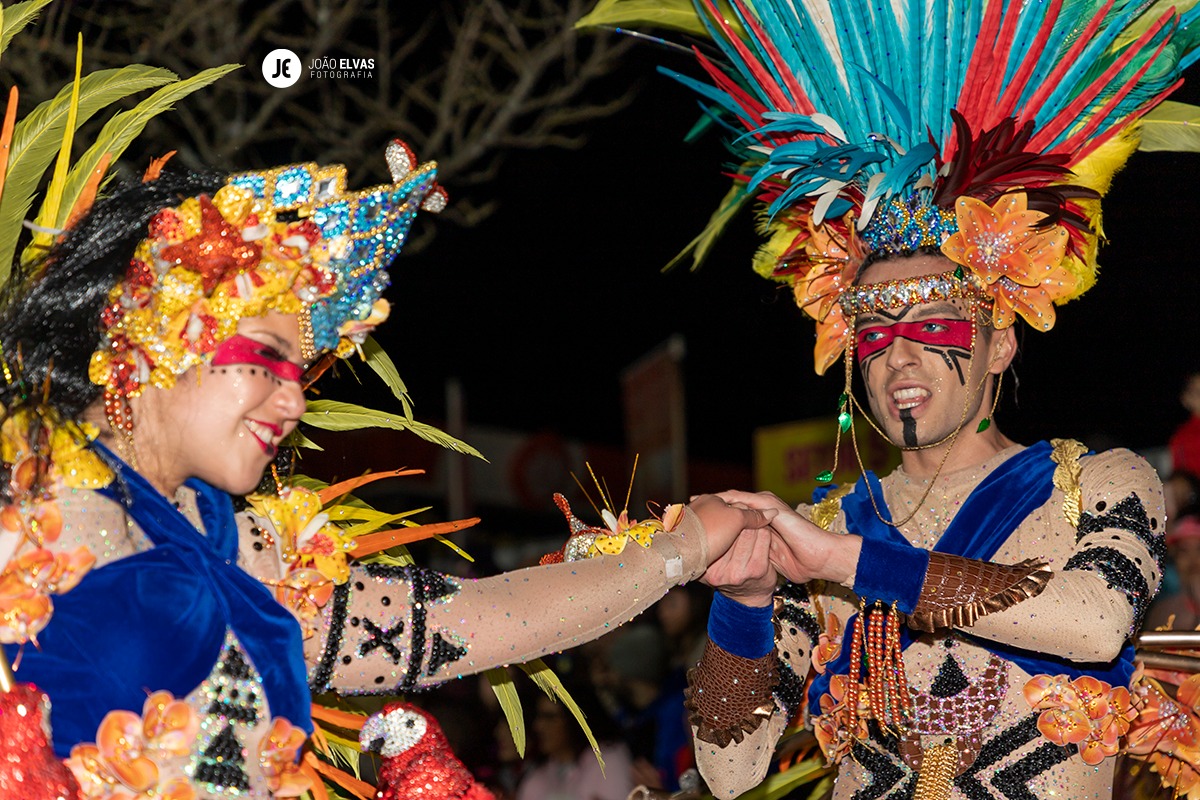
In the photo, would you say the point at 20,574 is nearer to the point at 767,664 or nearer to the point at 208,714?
the point at 208,714

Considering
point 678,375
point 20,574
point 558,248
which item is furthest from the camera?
point 558,248

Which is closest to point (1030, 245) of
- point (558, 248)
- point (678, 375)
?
point (678, 375)

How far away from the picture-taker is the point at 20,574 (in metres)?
2.32

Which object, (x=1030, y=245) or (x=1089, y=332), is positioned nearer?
(x=1030, y=245)

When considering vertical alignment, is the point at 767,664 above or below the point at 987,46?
below

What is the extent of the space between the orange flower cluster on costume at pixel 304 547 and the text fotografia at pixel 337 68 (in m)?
4.62

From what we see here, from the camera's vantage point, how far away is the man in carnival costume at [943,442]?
124 inches

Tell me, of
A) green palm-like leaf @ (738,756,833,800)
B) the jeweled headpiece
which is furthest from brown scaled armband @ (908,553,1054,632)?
the jeweled headpiece

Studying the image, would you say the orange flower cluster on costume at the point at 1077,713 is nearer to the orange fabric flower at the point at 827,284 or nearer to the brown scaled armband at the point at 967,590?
the brown scaled armband at the point at 967,590

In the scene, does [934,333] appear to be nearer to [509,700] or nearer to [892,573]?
[892,573]

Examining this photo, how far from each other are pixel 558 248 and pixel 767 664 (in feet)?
39.9

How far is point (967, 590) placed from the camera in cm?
305

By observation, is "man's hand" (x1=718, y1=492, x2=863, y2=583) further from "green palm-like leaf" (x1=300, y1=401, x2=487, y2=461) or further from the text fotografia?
the text fotografia

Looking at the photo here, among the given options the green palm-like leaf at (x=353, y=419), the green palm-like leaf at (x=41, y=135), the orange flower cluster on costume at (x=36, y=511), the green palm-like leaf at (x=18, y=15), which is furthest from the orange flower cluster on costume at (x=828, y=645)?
the green palm-like leaf at (x=18, y=15)
